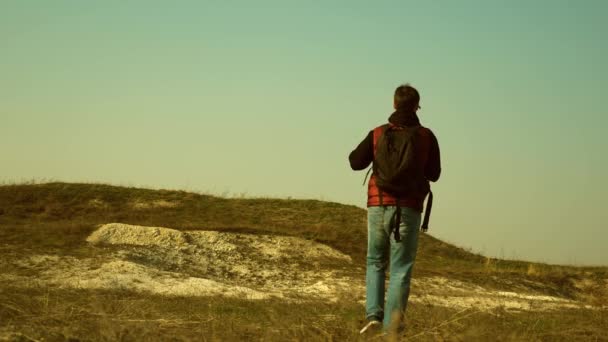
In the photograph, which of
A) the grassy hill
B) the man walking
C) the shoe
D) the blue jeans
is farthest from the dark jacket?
the grassy hill

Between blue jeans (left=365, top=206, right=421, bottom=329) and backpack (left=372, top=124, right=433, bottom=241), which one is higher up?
backpack (left=372, top=124, right=433, bottom=241)

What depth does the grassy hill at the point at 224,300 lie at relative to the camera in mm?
6406

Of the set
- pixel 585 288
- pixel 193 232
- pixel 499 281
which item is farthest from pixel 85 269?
pixel 585 288

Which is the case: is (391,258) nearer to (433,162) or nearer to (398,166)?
(398,166)

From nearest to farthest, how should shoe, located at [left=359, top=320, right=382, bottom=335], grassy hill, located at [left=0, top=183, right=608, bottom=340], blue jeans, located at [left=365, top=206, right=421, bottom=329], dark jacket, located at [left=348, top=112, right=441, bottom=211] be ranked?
1. grassy hill, located at [left=0, top=183, right=608, bottom=340]
2. shoe, located at [left=359, top=320, right=382, bottom=335]
3. blue jeans, located at [left=365, top=206, right=421, bottom=329]
4. dark jacket, located at [left=348, top=112, right=441, bottom=211]

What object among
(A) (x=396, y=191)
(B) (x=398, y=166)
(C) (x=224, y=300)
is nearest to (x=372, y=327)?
(A) (x=396, y=191)

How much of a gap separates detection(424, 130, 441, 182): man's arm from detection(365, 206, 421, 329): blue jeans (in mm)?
422

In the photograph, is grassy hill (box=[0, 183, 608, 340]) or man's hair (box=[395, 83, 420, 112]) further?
man's hair (box=[395, 83, 420, 112])

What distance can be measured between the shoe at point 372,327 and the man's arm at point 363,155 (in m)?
1.49

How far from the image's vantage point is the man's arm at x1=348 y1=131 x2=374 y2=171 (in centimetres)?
691

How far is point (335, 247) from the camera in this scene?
766 inches

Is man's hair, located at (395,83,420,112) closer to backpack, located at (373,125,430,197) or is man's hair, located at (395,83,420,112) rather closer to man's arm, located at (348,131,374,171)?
backpack, located at (373,125,430,197)

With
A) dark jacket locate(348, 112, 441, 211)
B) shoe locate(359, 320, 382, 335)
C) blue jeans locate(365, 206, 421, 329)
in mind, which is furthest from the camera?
dark jacket locate(348, 112, 441, 211)

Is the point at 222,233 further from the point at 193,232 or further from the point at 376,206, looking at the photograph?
the point at 376,206
